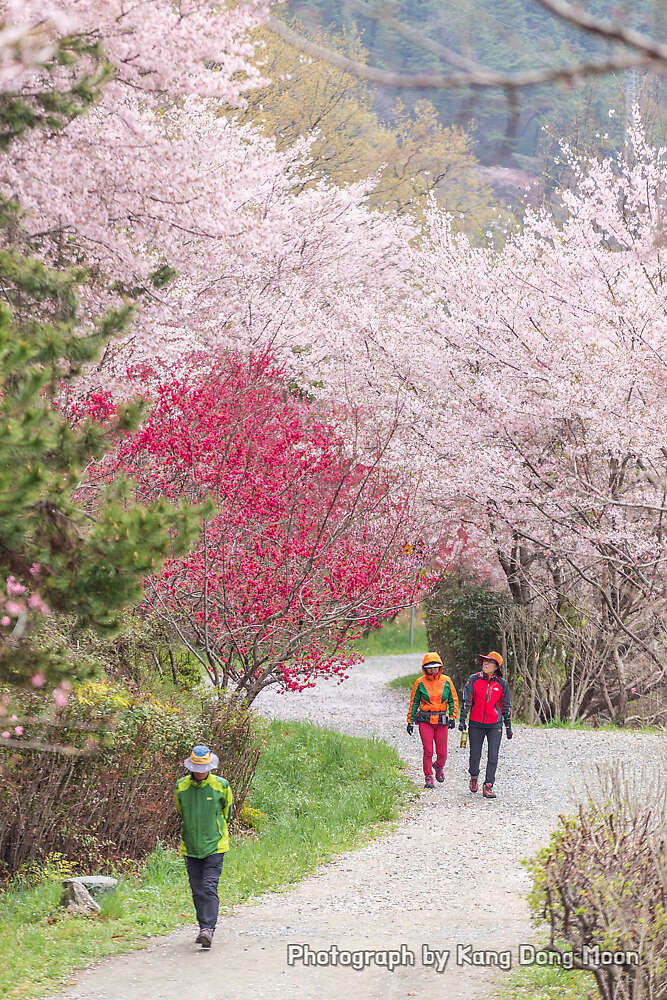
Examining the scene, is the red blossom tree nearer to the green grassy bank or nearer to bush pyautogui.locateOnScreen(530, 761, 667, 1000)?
the green grassy bank

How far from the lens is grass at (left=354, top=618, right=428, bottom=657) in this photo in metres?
28.7

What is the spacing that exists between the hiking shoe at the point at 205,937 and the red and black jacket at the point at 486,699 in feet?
15.1

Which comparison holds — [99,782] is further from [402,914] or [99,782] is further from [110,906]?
[402,914]

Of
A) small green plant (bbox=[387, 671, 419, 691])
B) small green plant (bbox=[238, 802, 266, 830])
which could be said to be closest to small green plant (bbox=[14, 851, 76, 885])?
small green plant (bbox=[238, 802, 266, 830])

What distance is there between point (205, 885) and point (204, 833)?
320mm

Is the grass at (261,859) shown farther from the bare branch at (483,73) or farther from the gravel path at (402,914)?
the bare branch at (483,73)

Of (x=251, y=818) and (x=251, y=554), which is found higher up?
(x=251, y=554)

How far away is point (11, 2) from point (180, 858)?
7.51 metres

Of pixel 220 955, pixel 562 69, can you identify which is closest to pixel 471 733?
pixel 220 955

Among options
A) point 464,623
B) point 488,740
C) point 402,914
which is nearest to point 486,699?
point 488,740

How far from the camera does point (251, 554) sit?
11.0 meters

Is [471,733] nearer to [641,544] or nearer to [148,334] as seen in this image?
[641,544]

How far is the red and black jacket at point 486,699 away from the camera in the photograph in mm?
10508

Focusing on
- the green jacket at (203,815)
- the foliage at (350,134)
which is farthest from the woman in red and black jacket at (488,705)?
the foliage at (350,134)
